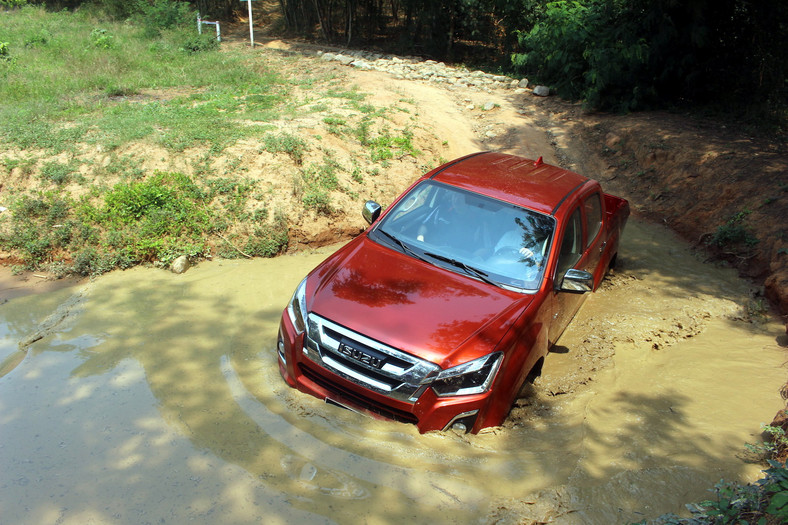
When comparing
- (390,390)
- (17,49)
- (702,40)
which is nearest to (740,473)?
(390,390)

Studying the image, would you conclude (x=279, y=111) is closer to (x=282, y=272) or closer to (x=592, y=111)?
(x=282, y=272)

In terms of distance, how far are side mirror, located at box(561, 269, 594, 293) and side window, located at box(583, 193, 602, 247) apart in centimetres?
99

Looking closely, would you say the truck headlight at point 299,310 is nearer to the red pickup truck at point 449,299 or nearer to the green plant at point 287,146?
the red pickup truck at point 449,299

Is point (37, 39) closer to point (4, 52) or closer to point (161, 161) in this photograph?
point (4, 52)

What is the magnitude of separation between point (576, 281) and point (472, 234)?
0.93 metres

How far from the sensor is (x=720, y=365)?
5184 millimetres

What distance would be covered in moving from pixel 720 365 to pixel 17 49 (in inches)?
654

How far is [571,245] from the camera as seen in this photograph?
4.92 m

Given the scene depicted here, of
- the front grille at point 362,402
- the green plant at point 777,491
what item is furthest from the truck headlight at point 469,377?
the green plant at point 777,491

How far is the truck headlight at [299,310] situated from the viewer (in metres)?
4.06

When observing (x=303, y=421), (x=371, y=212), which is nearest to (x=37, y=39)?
(x=371, y=212)

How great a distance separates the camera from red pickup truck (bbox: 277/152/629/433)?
3691 millimetres

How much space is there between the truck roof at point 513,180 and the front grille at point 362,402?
2.12 m

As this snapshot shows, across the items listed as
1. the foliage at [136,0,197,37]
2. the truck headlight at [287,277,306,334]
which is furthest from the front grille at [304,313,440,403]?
the foliage at [136,0,197,37]
